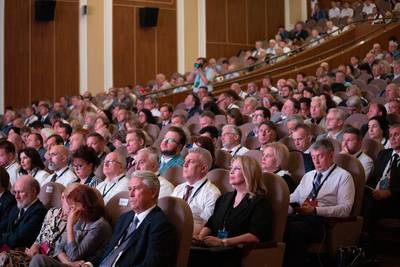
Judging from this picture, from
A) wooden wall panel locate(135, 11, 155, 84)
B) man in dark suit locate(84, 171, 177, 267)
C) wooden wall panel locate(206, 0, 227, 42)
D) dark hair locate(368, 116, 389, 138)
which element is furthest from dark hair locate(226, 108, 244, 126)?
wooden wall panel locate(206, 0, 227, 42)

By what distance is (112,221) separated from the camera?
12.4 feet

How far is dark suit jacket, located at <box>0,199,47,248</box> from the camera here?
4023 millimetres

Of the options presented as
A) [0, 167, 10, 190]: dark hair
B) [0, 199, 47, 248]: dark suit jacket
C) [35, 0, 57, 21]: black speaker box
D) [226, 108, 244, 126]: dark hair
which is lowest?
[0, 199, 47, 248]: dark suit jacket

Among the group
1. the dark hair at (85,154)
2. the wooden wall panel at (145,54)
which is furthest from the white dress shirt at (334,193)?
the wooden wall panel at (145,54)

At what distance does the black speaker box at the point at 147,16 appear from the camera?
14.4 meters

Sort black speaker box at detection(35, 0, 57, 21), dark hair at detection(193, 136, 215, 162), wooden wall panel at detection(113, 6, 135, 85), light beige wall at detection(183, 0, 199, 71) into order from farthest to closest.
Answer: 1. light beige wall at detection(183, 0, 199, 71)
2. wooden wall panel at detection(113, 6, 135, 85)
3. black speaker box at detection(35, 0, 57, 21)
4. dark hair at detection(193, 136, 215, 162)

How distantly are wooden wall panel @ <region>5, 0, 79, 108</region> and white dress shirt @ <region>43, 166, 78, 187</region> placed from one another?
8266mm

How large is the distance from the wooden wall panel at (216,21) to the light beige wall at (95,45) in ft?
8.66

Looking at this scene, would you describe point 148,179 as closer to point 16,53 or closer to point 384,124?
point 384,124

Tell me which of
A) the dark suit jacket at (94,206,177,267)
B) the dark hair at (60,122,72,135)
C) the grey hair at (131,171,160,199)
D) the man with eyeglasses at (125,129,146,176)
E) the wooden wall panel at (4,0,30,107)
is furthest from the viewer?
the wooden wall panel at (4,0,30,107)

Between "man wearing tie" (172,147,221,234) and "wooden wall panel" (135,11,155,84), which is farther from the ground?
"wooden wall panel" (135,11,155,84)

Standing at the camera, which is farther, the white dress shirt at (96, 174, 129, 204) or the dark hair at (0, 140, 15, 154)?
the dark hair at (0, 140, 15, 154)

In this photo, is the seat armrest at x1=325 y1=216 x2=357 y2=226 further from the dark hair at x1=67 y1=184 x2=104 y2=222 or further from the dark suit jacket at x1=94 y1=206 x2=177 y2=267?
the dark hair at x1=67 y1=184 x2=104 y2=222

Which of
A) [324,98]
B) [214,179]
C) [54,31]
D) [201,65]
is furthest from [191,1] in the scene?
[214,179]
